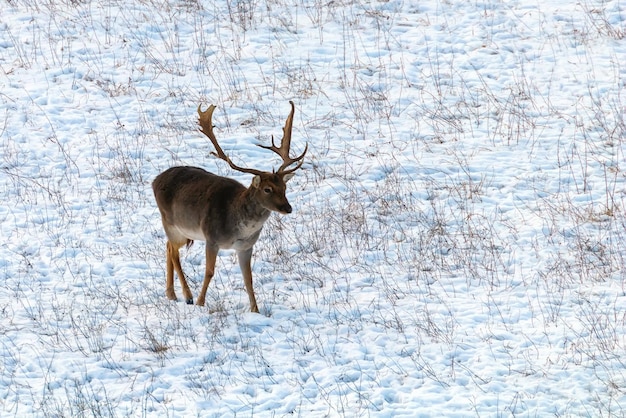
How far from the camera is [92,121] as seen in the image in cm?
1348

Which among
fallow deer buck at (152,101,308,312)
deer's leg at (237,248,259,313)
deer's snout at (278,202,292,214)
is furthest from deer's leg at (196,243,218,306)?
deer's snout at (278,202,292,214)

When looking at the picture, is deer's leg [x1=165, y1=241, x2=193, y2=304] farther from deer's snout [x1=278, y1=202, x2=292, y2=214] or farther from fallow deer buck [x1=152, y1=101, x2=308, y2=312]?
deer's snout [x1=278, y1=202, x2=292, y2=214]

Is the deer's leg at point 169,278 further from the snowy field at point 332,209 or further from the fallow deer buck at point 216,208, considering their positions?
the snowy field at point 332,209

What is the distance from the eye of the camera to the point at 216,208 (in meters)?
9.02

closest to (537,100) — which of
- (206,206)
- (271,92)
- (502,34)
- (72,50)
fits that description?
(502,34)

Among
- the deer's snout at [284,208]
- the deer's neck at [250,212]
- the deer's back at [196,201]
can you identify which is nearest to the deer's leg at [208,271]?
the deer's back at [196,201]

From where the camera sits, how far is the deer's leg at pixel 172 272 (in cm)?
930

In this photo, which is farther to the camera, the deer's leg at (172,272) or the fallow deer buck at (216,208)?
the deer's leg at (172,272)

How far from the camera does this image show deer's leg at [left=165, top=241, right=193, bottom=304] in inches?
366

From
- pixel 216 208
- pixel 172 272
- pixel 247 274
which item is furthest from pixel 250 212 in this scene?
pixel 172 272

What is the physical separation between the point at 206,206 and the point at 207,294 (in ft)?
3.02

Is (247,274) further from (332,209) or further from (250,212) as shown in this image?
(332,209)

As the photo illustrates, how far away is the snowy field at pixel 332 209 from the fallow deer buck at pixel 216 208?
37 centimetres

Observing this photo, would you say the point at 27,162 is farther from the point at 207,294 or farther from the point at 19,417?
the point at 19,417
